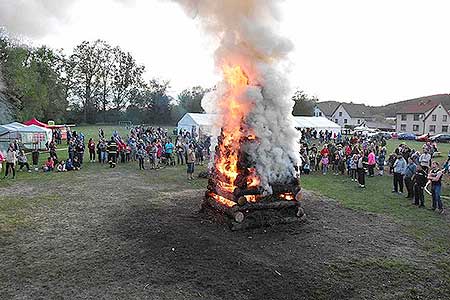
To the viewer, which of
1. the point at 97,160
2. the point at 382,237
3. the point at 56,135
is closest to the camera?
the point at 382,237

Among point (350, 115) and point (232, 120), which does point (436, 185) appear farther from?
point (350, 115)

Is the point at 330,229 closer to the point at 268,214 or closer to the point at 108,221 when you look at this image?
the point at 268,214

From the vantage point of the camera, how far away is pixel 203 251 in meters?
8.35

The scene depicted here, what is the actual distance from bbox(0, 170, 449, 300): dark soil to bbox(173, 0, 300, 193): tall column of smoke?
2.10 m

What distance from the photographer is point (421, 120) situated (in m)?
69.7

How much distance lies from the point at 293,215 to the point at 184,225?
336cm

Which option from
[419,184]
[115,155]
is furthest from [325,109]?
[419,184]

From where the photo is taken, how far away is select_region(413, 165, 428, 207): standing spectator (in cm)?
1307

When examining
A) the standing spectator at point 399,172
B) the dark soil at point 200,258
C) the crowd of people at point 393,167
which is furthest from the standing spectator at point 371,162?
the dark soil at point 200,258

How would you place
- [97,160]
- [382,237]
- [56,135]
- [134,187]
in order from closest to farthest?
[382,237] → [134,187] → [97,160] → [56,135]

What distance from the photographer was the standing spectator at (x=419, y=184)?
1307 centimetres

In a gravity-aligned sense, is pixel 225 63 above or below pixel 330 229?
above

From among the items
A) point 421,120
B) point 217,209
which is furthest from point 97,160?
point 421,120

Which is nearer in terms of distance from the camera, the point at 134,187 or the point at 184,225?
the point at 184,225
